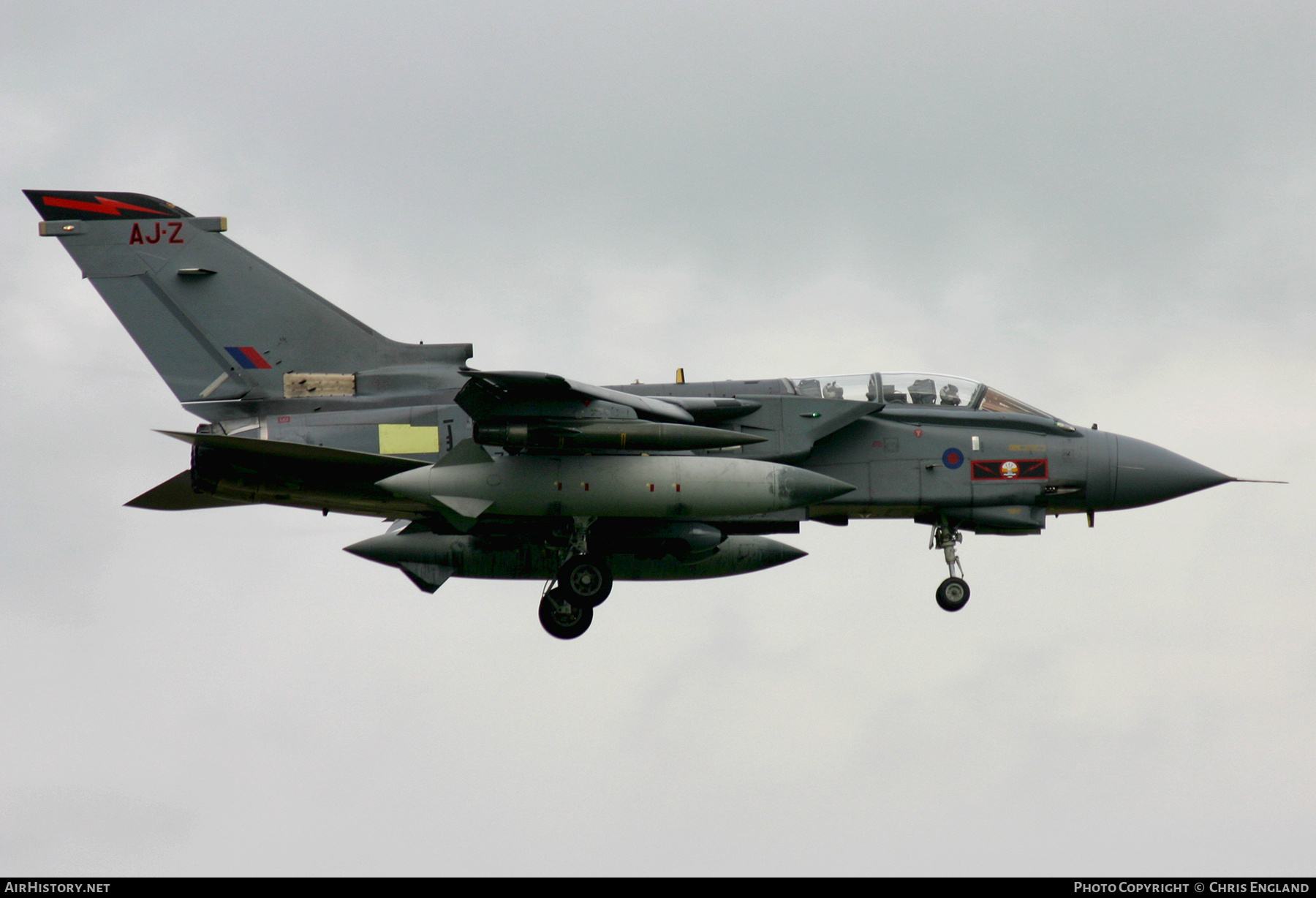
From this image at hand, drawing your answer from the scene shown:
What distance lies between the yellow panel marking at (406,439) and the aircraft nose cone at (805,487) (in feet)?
13.9

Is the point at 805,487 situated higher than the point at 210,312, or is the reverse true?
the point at 210,312

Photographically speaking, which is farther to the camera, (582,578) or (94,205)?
(94,205)

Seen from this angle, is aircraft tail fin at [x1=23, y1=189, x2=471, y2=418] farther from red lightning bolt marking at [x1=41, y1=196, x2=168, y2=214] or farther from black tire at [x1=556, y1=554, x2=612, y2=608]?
black tire at [x1=556, y1=554, x2=612, y2=608]

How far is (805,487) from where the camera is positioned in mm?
17422

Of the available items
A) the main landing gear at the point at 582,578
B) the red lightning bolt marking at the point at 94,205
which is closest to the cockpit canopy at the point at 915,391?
the main landing gear at the point at 582,578

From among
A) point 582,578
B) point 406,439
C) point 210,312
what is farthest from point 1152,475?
point 210,312

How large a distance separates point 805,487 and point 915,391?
2858mm

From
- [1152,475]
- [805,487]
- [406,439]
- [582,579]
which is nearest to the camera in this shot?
[805,487]

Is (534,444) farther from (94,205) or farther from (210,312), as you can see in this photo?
(94,205)

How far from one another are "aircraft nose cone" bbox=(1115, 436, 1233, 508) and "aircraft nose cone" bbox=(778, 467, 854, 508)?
4460 millimetres

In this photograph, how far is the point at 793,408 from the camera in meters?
18.6

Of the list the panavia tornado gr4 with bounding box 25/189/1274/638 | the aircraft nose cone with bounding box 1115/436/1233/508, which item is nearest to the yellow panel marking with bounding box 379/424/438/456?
the panavia tornado gr4 with bounding box 25/189/1274/638

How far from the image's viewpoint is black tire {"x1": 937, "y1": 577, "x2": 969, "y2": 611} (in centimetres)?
1928
